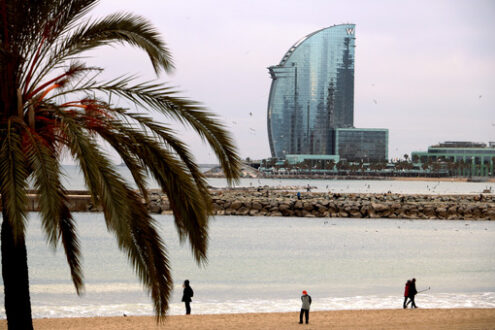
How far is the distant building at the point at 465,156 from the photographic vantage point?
158m

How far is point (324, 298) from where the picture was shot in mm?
16797

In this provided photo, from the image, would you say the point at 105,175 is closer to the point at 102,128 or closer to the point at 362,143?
the point at 102,128

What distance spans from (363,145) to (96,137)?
170531mm

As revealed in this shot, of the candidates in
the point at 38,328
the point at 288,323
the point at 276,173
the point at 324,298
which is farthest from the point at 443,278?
the point at 276,173

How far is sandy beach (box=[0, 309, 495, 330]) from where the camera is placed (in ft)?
37.9

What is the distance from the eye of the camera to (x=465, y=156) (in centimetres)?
16575

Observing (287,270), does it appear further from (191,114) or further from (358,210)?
(358,210)

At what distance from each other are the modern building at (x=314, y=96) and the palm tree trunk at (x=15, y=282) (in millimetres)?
136744

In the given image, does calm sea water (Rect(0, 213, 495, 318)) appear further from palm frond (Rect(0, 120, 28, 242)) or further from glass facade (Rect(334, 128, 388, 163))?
glass facade (Rect(334, 128, 388, 163))

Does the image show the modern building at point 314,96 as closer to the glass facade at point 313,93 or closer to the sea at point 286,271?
the glass facade at point 313,93

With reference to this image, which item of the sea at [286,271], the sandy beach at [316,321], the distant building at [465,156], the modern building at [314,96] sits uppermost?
the modern building at [314,96]

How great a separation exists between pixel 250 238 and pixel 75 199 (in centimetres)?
1658

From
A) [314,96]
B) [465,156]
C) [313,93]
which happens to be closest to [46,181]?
[313,93]

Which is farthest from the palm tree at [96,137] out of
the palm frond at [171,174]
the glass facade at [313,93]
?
the glass facade at [313,93]
